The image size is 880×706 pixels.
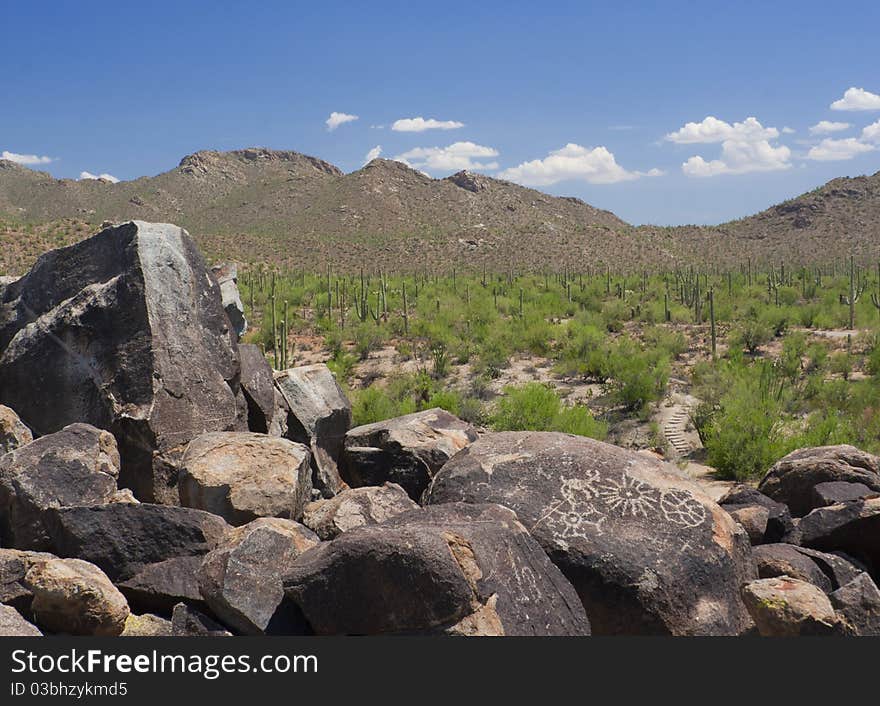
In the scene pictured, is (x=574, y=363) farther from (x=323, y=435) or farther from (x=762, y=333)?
(x=323, y=435)

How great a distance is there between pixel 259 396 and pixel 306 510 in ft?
8.29

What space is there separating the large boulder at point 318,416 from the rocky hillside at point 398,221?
37621mm

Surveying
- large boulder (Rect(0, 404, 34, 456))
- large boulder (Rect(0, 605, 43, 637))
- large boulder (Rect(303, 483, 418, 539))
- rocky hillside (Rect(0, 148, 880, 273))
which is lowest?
large boulder (Rect(0, 605, 43, 637))

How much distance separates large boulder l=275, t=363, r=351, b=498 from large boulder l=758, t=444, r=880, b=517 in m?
4.50

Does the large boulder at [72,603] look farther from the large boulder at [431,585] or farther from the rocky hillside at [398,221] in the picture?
the rocky hillside at [398,221]

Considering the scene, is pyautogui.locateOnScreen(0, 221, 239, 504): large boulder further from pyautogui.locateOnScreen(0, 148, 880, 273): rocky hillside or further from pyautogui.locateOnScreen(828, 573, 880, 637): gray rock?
pyautogui.locateOnScreen(0, 148, 880, 273): rocky hillside

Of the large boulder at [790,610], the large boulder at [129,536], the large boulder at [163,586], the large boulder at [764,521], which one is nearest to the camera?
the large boulder at [790,610]

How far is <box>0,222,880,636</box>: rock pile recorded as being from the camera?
4539 millimetres

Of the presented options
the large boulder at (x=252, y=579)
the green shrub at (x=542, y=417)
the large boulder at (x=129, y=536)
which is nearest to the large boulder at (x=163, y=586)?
the large boulder at (x=129, y=536)

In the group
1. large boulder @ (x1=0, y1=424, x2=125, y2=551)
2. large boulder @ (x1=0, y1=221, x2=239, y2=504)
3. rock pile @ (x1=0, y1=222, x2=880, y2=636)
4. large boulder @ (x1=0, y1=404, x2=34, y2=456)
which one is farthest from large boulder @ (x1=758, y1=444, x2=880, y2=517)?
large boulder @ (x1=0, y1=404, x2=34, y2=456)

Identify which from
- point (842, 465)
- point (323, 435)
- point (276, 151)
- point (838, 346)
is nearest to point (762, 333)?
point (838, 346)

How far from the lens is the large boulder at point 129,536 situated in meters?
5.29

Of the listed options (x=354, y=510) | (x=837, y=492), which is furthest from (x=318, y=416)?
(x=837, y=492)

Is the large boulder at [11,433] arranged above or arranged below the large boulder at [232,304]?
below
